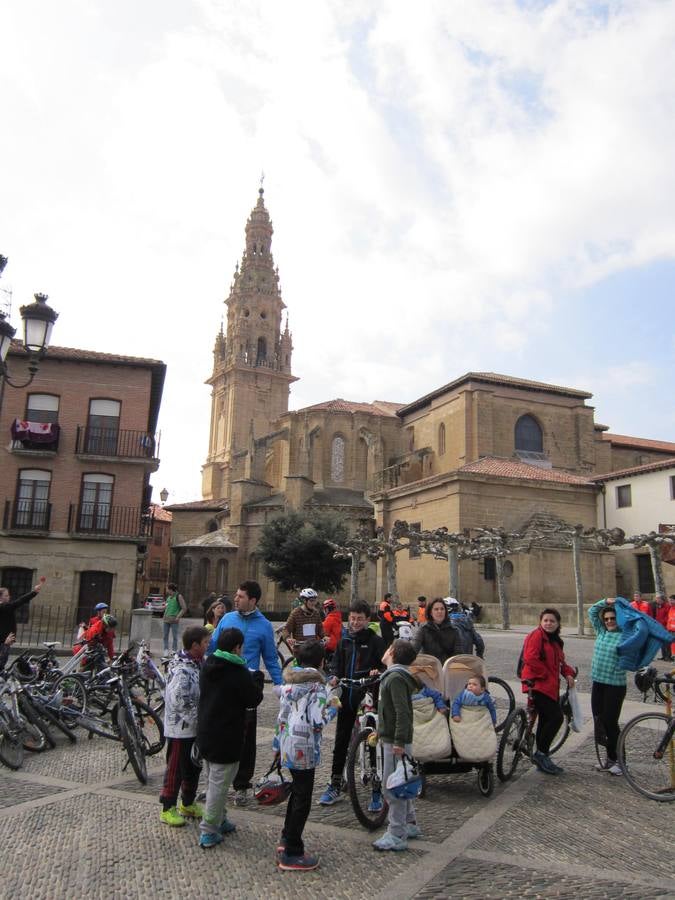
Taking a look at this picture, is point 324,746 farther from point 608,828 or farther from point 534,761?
point 608,828

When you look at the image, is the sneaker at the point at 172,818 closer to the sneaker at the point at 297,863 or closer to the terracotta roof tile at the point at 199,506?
the sneaker at the point at 297,863

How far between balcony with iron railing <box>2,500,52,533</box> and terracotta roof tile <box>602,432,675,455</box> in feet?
114

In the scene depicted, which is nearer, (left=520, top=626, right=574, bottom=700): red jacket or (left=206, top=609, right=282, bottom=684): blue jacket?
(left=206, top=609, right=282, bottom=684): blue jacket

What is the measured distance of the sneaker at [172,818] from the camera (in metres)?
5.18

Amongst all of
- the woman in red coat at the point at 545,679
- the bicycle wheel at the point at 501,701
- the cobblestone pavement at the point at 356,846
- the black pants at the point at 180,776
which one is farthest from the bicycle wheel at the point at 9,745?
the bicycle wheel at the point at 501,701

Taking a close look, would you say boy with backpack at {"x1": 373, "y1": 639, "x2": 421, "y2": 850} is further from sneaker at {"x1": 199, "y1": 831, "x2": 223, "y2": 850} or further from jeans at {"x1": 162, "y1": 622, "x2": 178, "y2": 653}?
jeans at {"x1": 162, "y1": 622, "x2": 178, "y2": 653}

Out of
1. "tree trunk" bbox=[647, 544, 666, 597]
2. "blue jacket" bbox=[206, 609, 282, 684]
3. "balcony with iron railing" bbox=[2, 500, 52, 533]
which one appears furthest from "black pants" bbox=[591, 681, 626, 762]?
"balcony with iron railing" bbox=[2, 500, 52, 533]

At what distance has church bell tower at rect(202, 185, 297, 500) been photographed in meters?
68.9

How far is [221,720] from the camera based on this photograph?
4773mm

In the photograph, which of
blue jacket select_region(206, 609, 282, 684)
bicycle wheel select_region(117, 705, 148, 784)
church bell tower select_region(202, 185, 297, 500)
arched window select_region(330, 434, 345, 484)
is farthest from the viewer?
church bell tower select_region(202, 185, 297, 500)

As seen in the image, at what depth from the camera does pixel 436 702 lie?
19.0 feet

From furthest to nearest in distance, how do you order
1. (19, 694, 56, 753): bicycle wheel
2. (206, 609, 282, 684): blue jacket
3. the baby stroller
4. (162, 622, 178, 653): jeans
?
(162, 622, 178, 653): jeans
(19, 694, 56, 753): bicycle wheel
(206, 609, 282, 684): blue jacket
the baby stroller

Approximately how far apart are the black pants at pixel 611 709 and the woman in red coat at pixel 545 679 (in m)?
0.41

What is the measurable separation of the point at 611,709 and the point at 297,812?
11.6ft
